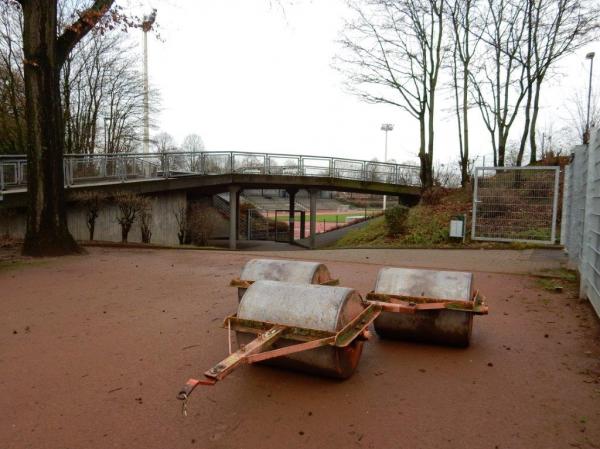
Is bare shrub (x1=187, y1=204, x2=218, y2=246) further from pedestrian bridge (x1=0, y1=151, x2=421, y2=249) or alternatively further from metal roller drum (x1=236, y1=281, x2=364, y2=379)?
metal roller drum (x1=236, y1=281, x2=364, y2=379)

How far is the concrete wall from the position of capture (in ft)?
51.1

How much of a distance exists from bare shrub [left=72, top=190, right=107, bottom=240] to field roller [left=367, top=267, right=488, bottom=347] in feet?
45.0

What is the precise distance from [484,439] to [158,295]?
203 inches

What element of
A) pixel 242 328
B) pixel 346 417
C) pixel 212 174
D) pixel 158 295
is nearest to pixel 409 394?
pixel 346 417

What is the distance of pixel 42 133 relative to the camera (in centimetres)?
1105

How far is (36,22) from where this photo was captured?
10711 mm

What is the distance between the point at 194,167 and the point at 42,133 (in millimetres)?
11698

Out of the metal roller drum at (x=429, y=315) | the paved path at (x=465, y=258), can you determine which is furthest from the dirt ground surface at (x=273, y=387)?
the paved path at (x=465, y=258)

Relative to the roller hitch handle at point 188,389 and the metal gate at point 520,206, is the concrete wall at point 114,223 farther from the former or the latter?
the roller hitch handle at point 188,389

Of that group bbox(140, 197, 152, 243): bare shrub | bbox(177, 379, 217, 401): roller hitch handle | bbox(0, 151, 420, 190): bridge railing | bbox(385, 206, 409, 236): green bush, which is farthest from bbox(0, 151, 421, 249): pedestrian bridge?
bbox(177, 379, 217, 401): roller hitch handle

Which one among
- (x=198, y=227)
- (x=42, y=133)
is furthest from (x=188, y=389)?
(x=198, y=227)

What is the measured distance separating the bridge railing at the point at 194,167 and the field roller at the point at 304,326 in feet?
48.1

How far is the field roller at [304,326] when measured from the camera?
3.26 metres

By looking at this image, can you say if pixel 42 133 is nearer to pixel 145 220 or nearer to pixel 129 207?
pixel 129 207
